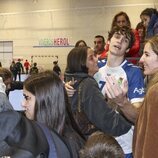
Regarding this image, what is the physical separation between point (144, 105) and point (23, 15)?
1151cm

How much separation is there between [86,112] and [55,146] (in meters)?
0.86

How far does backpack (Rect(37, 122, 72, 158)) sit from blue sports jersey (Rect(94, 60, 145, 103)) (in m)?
1.23

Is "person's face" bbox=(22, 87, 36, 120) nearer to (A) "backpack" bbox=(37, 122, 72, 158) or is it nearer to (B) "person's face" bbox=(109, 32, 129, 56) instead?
(A) "backpack" bbox=(37, 122, 72, 158)

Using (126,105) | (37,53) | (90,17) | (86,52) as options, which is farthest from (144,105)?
(37,53)

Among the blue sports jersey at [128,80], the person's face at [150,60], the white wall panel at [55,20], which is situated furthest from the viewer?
the white wall panel at [55,20]

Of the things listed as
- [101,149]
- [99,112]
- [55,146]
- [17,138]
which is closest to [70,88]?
[99,112]

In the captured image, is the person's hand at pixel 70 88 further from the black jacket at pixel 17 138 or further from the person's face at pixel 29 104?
the black jacket at pixel 17 138

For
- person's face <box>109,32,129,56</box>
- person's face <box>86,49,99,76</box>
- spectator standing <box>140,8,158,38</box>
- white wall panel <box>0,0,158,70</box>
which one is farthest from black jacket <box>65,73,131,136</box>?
white wall panel <box>0,0,158,70</box>

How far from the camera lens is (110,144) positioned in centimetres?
176

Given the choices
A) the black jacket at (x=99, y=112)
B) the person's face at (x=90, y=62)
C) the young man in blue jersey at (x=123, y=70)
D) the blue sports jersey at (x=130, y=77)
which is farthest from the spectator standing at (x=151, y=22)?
the black jacket at (x=99, y=112)

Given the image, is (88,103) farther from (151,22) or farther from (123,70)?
(151,22)

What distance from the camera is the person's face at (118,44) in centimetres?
281

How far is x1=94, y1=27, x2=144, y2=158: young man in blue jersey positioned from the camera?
105 inches

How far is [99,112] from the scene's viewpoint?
2.17 m
